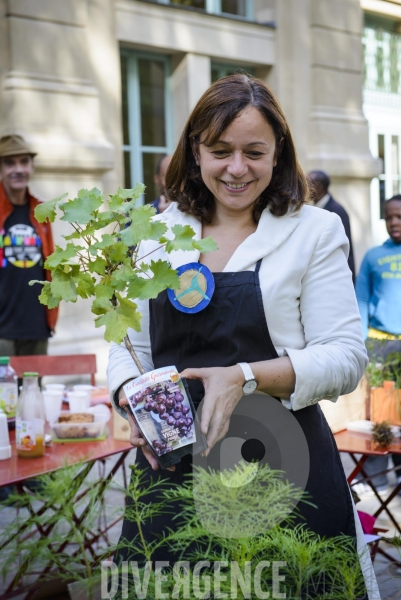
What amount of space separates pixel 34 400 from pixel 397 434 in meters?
1.71

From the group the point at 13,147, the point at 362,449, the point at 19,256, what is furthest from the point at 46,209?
the point at 13,147

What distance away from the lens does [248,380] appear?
1624 mm

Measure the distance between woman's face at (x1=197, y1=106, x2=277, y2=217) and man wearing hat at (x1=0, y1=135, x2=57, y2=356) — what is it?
347 cm

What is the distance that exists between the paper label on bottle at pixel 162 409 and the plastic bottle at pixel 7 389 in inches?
70.1

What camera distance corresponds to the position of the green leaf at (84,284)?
1539 mm

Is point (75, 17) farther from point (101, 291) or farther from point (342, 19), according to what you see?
point (101, 291)

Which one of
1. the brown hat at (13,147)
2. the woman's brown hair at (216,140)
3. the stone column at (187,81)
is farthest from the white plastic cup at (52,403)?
the stone column at (187,81)

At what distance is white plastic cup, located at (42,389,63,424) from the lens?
3.39m

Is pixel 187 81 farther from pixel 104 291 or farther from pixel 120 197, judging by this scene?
pixel 104 291

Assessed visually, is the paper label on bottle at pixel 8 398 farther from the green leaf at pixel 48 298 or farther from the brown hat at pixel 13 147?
the brown hat at pixel 13 147

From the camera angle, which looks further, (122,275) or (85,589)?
(122,275)

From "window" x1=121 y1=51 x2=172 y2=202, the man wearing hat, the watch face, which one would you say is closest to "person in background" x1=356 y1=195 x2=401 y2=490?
the man wearing hat

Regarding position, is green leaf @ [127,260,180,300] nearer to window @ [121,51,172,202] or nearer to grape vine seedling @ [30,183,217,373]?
grape vine seedling @ [30,183,217,373]

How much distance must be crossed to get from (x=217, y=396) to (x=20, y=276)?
3809 millimetres
